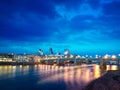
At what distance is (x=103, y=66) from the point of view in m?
143

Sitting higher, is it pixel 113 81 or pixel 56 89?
pixel 113 81

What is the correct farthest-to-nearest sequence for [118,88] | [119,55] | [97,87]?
[119,55] → [97,87] → [118,88]

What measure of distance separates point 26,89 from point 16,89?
81.7 inches

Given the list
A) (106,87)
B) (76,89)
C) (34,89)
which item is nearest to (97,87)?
(106,87)

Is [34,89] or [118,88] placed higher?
[118,88]

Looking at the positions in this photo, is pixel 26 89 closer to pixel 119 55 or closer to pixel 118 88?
pixel 118 88

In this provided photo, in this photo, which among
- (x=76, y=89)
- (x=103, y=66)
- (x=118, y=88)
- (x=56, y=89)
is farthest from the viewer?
(x=103, y=66)

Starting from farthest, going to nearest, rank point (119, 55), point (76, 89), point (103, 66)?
point (119, 55) → point (103, 66) → point (76, 89)

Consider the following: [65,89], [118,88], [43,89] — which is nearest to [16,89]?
[43,89]

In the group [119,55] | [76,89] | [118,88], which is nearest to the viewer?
[118,88]

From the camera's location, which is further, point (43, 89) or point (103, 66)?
point (103, 66)

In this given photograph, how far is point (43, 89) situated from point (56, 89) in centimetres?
270

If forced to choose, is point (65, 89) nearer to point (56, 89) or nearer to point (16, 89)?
point (56, 89)

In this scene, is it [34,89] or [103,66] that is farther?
[103,66]
